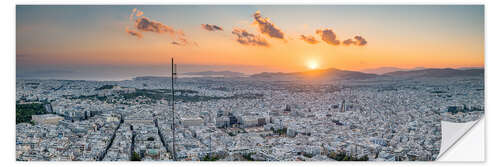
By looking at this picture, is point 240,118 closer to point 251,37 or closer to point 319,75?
point 251,37

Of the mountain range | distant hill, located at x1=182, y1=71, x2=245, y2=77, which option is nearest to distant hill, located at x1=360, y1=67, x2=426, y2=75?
the mountain range

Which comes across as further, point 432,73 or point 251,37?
point 432,73

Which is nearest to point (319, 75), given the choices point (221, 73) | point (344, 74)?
point (344, 74)

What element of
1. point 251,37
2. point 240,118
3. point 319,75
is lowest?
point 240,118

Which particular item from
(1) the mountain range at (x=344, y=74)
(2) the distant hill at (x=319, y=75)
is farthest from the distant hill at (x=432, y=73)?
(2) the distant hill at (x=319, y=75)

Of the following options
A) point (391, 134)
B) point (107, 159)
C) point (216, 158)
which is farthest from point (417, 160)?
point (107, 159)
